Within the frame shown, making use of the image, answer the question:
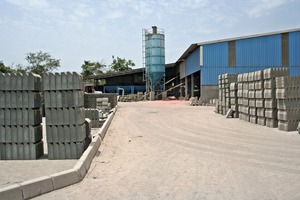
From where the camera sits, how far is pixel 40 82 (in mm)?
7801

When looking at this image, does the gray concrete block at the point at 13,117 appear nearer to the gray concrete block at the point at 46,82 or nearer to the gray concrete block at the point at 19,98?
the gray concrete block at the point at 19,98

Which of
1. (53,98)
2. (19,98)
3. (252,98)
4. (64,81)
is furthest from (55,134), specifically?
(252,98)

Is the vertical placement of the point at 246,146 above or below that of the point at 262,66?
below

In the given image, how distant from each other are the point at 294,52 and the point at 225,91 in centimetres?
1716

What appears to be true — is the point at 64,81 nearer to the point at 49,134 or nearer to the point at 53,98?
the point at 53,98

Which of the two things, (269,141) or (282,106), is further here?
(282,106)

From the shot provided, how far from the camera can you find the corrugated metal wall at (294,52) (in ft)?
103

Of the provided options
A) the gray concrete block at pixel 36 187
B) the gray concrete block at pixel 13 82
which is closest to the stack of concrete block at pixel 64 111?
the gray concrete block at pixel 13 82

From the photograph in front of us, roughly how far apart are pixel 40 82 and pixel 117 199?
4.34 m

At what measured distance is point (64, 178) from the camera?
5.59m

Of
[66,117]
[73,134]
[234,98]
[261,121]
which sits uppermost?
[234,98]

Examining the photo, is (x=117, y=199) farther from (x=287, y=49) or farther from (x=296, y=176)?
(x=287, y=49)

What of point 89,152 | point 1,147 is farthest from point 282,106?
point 1,147

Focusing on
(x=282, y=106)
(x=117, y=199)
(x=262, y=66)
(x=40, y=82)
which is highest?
(x=262, y=66)
